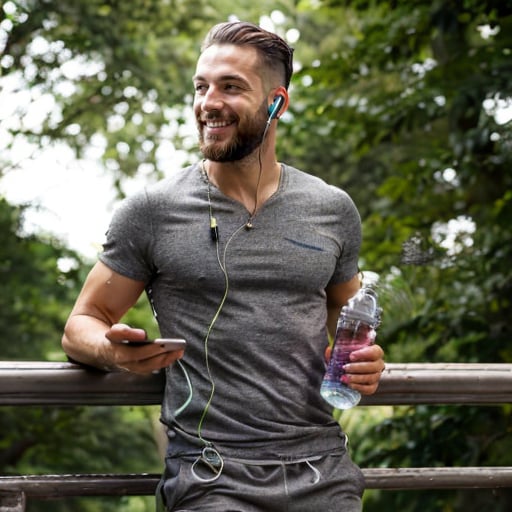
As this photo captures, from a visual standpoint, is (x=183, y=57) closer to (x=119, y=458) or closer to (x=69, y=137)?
(x=69, y=137)

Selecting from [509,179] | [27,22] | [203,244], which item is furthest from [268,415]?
[27,22]

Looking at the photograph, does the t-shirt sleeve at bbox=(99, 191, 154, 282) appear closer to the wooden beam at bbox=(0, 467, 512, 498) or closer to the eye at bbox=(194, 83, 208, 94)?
the eye at bbox=(194, 83, 208, 94)

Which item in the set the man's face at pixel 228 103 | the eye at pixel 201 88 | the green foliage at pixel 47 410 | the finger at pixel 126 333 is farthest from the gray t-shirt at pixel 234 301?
the green foliage at pixel 47 410

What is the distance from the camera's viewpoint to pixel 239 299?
7.28 feet

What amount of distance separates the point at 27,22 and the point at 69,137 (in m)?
1.35

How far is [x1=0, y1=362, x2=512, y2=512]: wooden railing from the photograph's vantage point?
2240 mm

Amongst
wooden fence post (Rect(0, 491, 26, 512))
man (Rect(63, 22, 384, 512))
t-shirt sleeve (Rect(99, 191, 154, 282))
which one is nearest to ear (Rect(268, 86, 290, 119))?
man (Rect(63, 22, 384, 512))

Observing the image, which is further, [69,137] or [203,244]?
[69,137]

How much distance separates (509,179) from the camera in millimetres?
4613

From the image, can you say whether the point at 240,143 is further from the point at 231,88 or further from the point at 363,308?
the point at 363,308

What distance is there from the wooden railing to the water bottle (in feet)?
0.82

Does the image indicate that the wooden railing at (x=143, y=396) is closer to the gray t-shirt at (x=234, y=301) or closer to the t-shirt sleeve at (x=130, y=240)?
the gray t-shirt at (x=234, y=301)

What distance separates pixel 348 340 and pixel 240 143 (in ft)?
1.85

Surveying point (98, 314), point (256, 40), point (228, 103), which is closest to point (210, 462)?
point (98, 314)
